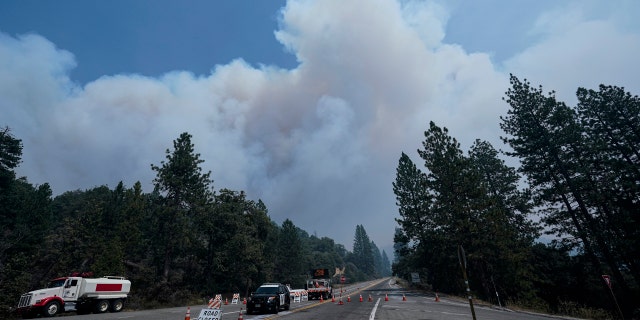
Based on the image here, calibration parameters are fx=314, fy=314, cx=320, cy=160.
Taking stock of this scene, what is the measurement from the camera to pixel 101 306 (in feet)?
73.7

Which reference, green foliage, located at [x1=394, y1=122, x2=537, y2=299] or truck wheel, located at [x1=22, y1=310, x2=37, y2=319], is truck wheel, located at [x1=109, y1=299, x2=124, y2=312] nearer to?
truck wheel, located at [x1=22, y1=310, x2=37, y2=319]

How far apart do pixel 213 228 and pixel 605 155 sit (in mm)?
46633

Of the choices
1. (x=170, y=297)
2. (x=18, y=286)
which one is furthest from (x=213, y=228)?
(x=18, y=286)

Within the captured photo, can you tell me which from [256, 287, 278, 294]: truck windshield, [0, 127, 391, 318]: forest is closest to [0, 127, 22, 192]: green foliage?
[0, 127, 391, 318]: forest

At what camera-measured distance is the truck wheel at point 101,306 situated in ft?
72.8

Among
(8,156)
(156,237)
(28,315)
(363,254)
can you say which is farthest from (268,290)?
(363,254)

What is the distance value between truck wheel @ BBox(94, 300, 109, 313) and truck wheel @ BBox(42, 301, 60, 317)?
2.36m

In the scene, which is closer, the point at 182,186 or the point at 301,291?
the point at 301,291

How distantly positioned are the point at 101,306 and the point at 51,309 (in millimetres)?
3100

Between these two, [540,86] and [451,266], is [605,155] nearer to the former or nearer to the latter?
[540,86]

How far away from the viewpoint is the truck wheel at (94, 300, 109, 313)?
2220cm

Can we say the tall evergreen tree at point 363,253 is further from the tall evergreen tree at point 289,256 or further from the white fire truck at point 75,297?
the white fire truck at point 75,297

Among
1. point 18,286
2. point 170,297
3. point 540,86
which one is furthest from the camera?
point 170,297

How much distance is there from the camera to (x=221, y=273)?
156ft
